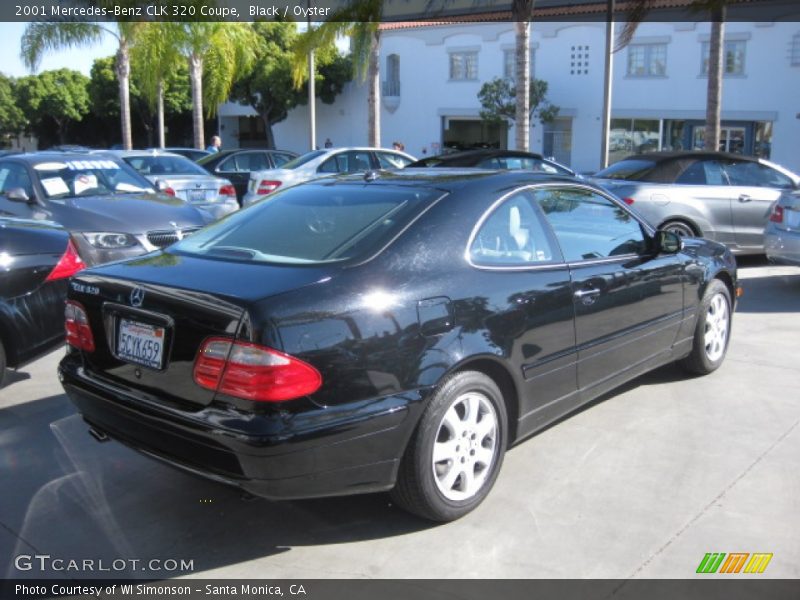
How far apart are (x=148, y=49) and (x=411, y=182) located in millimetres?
23132

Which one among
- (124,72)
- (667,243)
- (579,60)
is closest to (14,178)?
(667,243)

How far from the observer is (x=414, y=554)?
337cm

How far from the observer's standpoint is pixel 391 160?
14555 mm

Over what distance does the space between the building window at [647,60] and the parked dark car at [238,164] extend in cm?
1847

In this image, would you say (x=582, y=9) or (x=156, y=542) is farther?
(x=582, y=9)

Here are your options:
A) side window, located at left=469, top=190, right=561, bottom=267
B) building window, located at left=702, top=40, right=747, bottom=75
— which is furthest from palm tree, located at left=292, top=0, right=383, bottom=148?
side window, located at left=469, top=190, right=561, bottom=267

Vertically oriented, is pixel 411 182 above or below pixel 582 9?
below

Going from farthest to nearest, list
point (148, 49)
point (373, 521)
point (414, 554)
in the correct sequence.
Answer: point (148, 49)
point (373, 521)
point (414, 554)

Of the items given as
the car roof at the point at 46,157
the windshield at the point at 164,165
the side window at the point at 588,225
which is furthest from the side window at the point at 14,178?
the side window at the point at 588,225

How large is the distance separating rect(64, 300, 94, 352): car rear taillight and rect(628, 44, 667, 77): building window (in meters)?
29.8

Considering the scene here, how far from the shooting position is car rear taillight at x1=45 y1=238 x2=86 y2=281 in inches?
213

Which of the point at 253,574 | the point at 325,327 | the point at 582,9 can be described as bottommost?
the point at 253,574

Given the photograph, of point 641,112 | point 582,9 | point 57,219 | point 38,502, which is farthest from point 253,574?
point 582,9

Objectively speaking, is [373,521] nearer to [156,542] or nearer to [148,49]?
[156,542]
